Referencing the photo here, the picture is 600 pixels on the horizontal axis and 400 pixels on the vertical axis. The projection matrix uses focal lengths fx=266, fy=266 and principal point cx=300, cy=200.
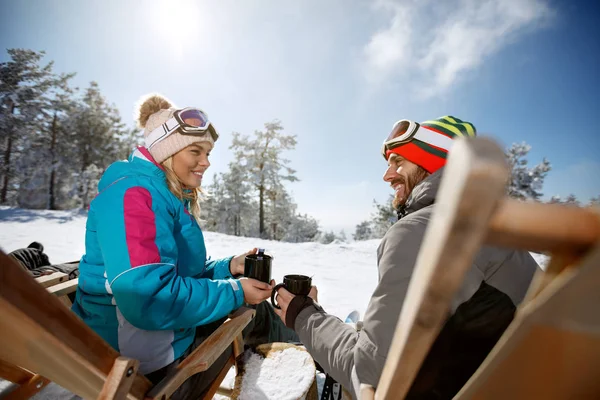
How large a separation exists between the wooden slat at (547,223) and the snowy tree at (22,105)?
3424cm

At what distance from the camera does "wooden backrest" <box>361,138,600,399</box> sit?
9.7 inches

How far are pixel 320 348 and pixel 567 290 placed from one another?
1.34m

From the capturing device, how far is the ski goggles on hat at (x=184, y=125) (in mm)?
2138

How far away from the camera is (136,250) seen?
4.62 feet

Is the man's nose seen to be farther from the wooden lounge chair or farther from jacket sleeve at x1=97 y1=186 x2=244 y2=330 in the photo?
the wooden lounge chair

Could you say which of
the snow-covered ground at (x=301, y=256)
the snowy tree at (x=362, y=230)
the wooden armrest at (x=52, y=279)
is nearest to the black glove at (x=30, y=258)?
the wooden armrest at (x=52, y=279)

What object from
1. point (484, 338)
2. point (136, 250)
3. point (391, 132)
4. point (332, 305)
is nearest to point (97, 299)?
point (136, 250)

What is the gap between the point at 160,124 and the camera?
7.27 feet

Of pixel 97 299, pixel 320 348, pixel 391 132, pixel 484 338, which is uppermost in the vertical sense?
pixel 391 132

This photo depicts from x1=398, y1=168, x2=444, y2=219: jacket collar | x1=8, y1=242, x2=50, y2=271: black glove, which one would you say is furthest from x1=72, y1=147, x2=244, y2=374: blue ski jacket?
x1=8, y1=242, x2=50, y2=271: black glove

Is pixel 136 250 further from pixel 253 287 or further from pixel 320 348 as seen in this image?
pixel 320 348

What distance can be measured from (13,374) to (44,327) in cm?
221

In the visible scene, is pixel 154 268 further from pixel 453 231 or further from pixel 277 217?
pixel 277 217

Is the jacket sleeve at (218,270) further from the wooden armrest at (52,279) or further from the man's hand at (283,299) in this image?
the wooden armrest at (52,279)
